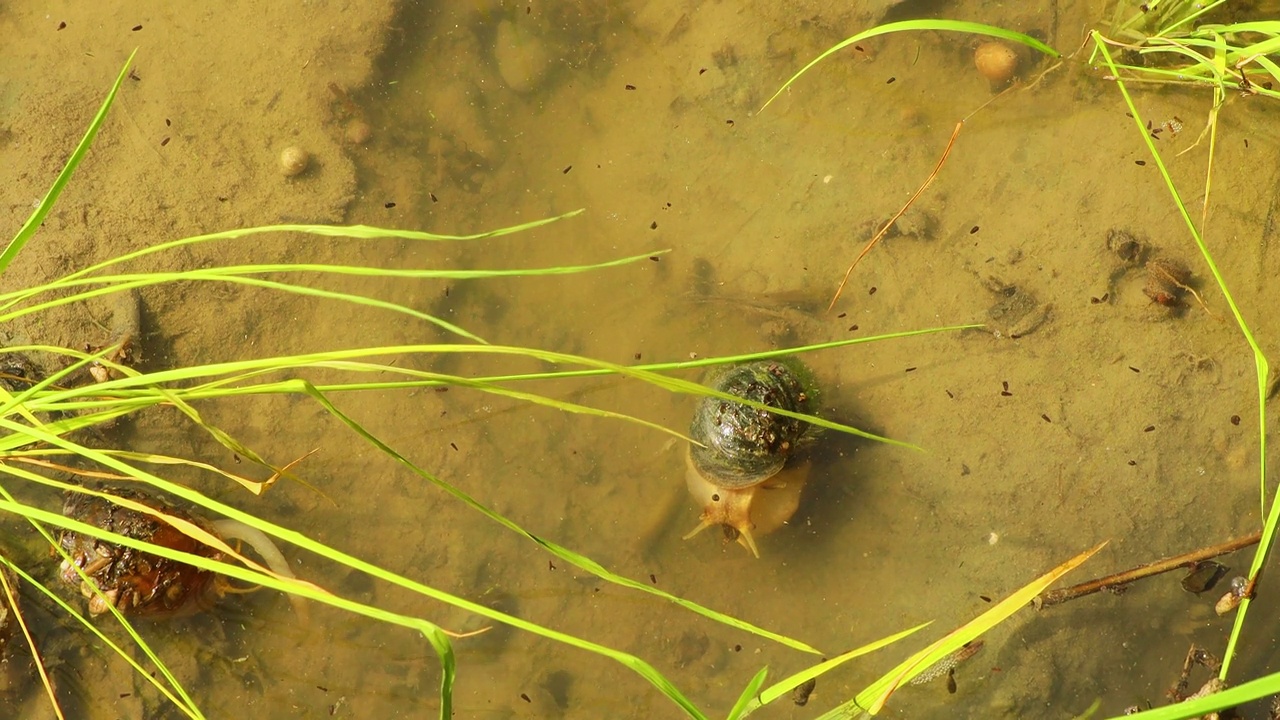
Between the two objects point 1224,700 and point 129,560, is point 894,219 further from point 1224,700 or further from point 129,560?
point 129,560

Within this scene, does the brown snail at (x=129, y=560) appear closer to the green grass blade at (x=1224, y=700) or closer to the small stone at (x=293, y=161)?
the small stone at (x=293, y=161)

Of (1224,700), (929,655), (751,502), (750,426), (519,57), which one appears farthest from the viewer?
(519,57)

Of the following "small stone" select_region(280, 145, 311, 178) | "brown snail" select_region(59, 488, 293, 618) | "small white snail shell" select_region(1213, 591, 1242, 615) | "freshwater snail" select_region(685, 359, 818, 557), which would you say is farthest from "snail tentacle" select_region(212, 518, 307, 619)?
"small white snail shell" select_region(1213, 591, 1242, 615)

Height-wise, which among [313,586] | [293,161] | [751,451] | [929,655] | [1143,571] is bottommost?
[1143,571]

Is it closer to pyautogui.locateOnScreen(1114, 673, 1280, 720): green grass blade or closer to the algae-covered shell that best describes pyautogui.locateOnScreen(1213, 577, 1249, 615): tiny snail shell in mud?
the algae-covered shell

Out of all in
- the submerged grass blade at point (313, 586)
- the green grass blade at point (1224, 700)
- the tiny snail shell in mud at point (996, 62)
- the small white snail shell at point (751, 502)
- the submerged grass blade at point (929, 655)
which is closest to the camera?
the green grass blade at point (1224, 700)

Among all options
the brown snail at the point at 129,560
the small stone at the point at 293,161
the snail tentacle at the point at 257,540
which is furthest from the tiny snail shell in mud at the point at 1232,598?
the small stone at the point at 293,161

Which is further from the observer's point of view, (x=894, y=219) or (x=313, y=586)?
(x=894, y=219)

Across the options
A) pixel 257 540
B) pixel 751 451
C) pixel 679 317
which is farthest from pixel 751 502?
pixel 257 540
